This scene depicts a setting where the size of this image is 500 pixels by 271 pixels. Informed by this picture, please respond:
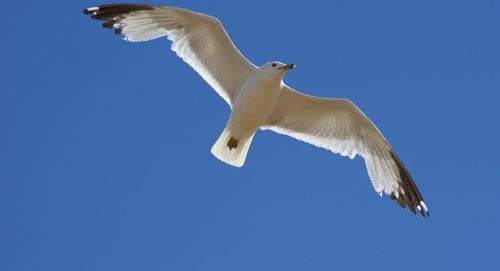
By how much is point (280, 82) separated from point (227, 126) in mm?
820

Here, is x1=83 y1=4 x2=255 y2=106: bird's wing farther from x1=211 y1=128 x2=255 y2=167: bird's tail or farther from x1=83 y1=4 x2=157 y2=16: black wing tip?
x1=211 y1=128 x2=255 y2=167: bird's tail

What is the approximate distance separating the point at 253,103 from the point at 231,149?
0.70m

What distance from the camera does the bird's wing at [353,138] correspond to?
10.6 metres

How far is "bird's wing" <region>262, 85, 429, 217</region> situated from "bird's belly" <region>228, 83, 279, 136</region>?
48cm

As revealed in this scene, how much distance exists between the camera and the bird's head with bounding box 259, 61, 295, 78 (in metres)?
9.75

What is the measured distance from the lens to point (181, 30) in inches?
398

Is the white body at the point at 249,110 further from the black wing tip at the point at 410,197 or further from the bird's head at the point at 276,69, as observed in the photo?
the black wing tip at the point at 410,197

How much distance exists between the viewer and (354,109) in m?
10.5

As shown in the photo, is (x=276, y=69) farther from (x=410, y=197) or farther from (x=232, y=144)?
(x=410, y=197)

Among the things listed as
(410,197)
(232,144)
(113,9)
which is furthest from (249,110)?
(410,197)

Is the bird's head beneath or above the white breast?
above

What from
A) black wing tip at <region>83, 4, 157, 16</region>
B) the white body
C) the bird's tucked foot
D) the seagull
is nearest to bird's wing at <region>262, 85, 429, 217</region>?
the seagull

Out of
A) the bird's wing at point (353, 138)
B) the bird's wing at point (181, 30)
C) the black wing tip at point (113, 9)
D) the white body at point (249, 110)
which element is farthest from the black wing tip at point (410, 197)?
the black wing tip at point (113, 9)

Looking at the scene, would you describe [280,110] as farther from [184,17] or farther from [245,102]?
[184,17]
